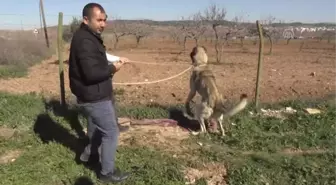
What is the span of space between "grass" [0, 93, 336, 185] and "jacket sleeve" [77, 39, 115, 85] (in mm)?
1324

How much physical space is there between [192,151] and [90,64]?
2294mm

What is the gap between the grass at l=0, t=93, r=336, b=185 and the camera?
5.11m

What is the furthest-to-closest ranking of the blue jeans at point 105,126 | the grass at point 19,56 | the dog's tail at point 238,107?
the grass at point 19,56 → the dog's tail at point 238,107 → the blue jeans at point 105,126

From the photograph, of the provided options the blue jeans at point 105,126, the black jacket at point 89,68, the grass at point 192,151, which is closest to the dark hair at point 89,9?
the black jacket at point 89,68

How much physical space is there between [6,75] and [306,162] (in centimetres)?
979

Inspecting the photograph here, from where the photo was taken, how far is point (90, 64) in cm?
434

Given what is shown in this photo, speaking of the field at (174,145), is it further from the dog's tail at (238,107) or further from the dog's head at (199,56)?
the dog's head at (199,56)

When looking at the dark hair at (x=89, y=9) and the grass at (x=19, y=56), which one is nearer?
the dark hair at (x=89, y=9)

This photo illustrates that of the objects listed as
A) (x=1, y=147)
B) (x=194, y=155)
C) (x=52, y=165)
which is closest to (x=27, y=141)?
(x=1, y=147)

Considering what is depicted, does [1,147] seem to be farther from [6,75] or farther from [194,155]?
[6,75]

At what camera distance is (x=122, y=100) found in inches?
361

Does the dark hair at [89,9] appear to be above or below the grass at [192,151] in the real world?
above

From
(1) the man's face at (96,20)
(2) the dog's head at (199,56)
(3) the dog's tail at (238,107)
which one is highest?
(1) the man's face at (96,20)

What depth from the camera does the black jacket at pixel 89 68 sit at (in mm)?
4348
